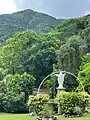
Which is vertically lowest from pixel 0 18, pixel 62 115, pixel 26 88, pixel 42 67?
pixel 62 115

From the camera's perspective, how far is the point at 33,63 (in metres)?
35.1

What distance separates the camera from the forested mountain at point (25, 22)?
60.5 metres

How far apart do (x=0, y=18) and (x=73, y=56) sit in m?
46.4

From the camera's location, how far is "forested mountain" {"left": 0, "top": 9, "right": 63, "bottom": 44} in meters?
60.5

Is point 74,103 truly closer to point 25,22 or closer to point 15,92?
point 15,92

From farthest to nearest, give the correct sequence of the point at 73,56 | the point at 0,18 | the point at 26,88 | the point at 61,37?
the point at 0,18
the point at 61,37
the point at 73,56
the point at 26,88

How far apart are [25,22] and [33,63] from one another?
38161mm

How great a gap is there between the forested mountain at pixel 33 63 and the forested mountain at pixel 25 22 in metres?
17.3

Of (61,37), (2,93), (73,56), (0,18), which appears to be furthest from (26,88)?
(0,18)

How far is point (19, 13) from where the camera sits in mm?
84812

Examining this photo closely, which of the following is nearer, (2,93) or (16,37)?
(2,93)

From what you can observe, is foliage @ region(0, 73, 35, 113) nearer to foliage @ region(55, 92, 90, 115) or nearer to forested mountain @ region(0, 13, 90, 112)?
forested mountain @ region(0, 13, 90, 112)

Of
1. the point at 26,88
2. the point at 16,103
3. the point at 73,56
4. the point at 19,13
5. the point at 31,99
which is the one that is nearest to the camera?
the point at 31,99

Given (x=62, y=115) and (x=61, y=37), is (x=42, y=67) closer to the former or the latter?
(x=61, y=37)
